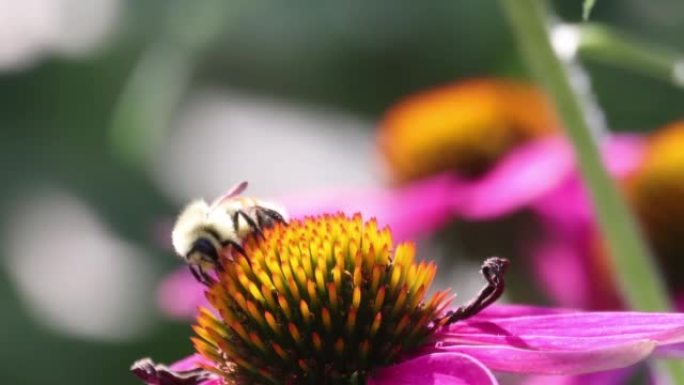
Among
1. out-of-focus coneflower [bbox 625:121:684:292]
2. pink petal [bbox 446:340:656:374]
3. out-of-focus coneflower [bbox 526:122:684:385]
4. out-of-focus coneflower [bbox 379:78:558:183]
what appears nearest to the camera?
pink petal [bbox 446:340:656:374]

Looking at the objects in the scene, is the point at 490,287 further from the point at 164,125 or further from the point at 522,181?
the point at 164,125

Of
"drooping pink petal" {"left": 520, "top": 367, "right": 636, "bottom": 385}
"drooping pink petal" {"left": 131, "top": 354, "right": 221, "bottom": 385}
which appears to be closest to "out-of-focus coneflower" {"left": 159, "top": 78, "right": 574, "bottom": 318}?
"drooping pink petal" {"left": 520, "top": 367, "right": 636, "bottom": 385}

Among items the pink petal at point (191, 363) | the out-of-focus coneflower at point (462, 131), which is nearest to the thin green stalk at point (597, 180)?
the pink petal at point (191, 363)

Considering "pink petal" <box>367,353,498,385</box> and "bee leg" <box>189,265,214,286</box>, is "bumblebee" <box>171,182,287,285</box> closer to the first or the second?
"bee leg" <box>189,265,214,286</box>

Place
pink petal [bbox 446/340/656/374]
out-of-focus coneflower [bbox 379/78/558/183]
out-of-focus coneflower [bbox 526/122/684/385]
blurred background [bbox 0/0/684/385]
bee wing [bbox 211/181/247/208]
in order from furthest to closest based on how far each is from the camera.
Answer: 1. blurred background [bbox 0/0/684/385]
2. out-of-focus coneflower [bbox 379/78/558/183]
3. out-of-focus coneflower [bbox 526/122/684/385]
4. bee wing [bbox 211/181/247/208]
5. pink petal [bbox 446/340/656/374]

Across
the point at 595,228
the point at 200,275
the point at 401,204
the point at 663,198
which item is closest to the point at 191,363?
the point at 200,275

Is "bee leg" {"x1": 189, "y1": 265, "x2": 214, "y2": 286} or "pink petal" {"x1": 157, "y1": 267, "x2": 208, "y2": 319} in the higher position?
"pink petal" {"x1": 157, "y1": 267, "x2": 208, "y2": 319}

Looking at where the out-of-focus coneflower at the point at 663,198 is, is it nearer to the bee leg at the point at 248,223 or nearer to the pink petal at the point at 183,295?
the pink petal at the point at 183,295
